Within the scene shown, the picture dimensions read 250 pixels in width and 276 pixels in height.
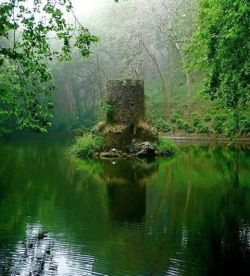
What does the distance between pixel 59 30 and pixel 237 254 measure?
16.2 feet

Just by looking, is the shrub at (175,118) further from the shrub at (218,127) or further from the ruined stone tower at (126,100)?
the ruined stone tower at (126,100)

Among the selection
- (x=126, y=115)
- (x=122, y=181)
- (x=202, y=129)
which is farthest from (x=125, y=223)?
(x=202, y=129)

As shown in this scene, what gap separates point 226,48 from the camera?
1369 centimetres

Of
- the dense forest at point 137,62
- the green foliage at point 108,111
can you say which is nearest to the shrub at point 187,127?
the dense forest at point 137,62

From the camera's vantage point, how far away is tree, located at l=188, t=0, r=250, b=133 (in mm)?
12438

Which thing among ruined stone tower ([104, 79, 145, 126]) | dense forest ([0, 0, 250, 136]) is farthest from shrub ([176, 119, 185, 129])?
ruined stone tower ([104, 79, 145, 126])

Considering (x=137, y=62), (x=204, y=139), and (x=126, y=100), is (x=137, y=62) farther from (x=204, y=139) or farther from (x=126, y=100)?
(x=126, y=100)

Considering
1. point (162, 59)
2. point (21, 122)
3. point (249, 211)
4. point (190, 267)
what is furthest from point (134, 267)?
point (162, 59)

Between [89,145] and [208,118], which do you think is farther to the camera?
[208,118]

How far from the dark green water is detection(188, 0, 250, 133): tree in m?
3.13

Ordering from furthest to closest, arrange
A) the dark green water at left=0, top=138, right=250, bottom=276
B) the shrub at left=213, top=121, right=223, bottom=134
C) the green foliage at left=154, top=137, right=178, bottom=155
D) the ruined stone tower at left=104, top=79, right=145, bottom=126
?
1. the shrub at left=213, top=121, right=223, bottom=134
2. the green foliage at left=154, top=137, right=178, bottom=155
3. the ruined stone tower at left=104, top=79, right=145, bottom=126
4. the dark green water at left=0, top=138, right=250, bottom=276

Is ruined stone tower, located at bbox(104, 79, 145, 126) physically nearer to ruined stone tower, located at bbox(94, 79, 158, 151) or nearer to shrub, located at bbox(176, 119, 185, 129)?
ruined stone tower, located at bbox(94, 79, 158, 151)

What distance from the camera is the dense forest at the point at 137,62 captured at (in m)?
8.66

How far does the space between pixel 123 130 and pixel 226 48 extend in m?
15.8
